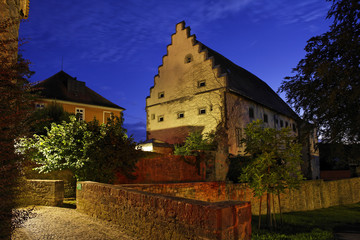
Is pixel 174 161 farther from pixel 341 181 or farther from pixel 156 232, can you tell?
pixel 341 181

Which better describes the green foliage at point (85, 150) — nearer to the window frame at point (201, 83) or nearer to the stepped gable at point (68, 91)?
the window frame at point (201, 83)

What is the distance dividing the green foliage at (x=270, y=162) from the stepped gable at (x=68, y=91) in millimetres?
20455

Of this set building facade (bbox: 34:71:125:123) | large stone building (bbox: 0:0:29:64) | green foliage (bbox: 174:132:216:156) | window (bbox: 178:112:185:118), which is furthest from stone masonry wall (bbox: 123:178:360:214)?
building facade (bbox: 34:71:125:123)

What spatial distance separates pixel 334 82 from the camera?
1270 cm

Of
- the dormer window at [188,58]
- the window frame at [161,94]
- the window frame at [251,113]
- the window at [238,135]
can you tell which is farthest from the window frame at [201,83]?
the window frame at [251,113]

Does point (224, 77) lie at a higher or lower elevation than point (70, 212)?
higher

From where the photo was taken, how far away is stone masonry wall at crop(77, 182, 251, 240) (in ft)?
15.4

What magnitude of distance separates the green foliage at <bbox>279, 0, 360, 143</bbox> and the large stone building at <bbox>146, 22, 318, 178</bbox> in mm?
7888

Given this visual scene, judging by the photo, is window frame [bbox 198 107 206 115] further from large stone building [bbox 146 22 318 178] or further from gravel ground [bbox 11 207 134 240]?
gravel ground [bbox 11 207 134 240]

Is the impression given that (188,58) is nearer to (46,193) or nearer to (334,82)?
(334,82)

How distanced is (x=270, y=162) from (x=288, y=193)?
26.3 feet

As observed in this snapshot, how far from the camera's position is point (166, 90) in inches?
1033

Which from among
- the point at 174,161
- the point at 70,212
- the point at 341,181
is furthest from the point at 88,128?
the point at 341,181

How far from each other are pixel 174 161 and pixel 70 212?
327 inches
